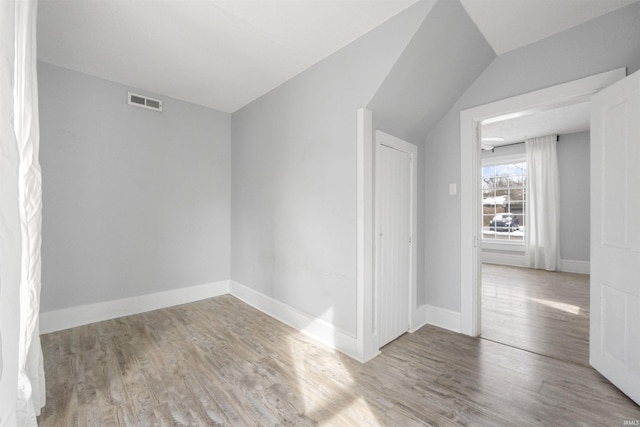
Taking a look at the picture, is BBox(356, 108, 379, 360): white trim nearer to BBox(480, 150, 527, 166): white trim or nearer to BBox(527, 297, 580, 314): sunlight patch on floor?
BBox(527, 297, 580, 314): sunlight patch on floor

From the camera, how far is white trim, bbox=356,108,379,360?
230 centimetres

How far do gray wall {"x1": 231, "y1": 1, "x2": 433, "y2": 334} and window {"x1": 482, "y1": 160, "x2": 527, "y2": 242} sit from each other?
19.8 ft

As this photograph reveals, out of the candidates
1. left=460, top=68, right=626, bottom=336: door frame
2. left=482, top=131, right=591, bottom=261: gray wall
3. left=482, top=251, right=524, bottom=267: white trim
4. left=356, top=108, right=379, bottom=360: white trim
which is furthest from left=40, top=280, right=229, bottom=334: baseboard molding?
left=482, top=131, right=591, bottom=261: gray wall

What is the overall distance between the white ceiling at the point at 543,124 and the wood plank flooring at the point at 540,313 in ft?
9.26

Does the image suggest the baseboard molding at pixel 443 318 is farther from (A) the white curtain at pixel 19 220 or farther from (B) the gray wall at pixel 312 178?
(A) the white curtain at pixel 19 220

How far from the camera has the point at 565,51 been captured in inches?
89.0

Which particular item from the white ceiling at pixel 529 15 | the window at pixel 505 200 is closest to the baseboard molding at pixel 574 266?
the window at pixel 505 200

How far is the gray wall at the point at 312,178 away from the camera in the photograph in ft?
7.71

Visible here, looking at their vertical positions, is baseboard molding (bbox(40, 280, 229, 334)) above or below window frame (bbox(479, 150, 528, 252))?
below

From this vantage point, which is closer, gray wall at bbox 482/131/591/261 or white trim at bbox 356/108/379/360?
white trim at bbox 356/108/379/360

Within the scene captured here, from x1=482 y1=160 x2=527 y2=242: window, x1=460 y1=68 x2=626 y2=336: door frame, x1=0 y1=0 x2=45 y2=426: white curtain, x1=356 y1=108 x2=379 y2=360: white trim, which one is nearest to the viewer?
x1=0 y1=0 x2=45 y2=426: white curtain

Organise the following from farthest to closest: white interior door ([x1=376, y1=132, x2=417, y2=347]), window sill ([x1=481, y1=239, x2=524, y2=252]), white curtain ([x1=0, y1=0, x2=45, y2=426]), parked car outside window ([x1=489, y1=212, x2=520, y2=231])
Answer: parked car outside window ([x1=489, y1=212, x2=520, y2=231]) → window sill ([x1=481, y1=239, x2=524, y2=252]) → white interior door ([x1=376, y1=132, x2=417, y2=347]) → white curtain ([x1=0, y1=0, x2=45, y2=426])

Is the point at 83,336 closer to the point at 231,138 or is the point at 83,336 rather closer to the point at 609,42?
the point at 231,138

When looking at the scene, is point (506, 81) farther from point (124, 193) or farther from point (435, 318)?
point (124, 193)
